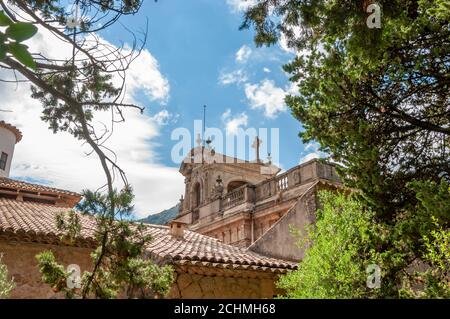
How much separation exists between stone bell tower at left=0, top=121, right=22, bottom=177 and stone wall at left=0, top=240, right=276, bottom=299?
18.8 m

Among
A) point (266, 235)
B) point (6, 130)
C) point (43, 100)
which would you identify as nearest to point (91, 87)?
point (43, 100)

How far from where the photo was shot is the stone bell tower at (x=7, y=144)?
80.2 ft

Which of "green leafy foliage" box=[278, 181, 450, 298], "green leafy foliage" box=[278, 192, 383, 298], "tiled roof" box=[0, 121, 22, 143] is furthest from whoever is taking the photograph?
"tiled roof" box=[0, 121, 22, 143]

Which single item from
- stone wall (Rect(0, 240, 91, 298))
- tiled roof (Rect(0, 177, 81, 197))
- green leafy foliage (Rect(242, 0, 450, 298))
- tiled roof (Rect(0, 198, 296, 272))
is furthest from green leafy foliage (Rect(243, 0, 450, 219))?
tiled roof (Rect(0, 177, 81, 197))

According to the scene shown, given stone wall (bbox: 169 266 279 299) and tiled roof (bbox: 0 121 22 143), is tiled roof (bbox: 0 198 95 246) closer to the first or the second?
stone wall (bbox: 169 266 279 299)

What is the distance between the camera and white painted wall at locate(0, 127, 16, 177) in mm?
24580

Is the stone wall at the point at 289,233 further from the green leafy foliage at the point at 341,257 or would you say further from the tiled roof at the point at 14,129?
the tiled roof at the point at 14,129

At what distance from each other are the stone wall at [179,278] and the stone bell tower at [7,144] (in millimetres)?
18817

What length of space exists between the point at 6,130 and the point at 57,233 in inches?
780

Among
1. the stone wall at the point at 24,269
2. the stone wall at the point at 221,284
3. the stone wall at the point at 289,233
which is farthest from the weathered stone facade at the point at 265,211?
the stone wall at the point at 24,269

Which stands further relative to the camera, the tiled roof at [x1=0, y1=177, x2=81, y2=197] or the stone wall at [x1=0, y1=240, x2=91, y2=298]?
the tiled roof at [x1=0, y1=177, x2=81, y2=197]

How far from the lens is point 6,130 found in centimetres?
2464
